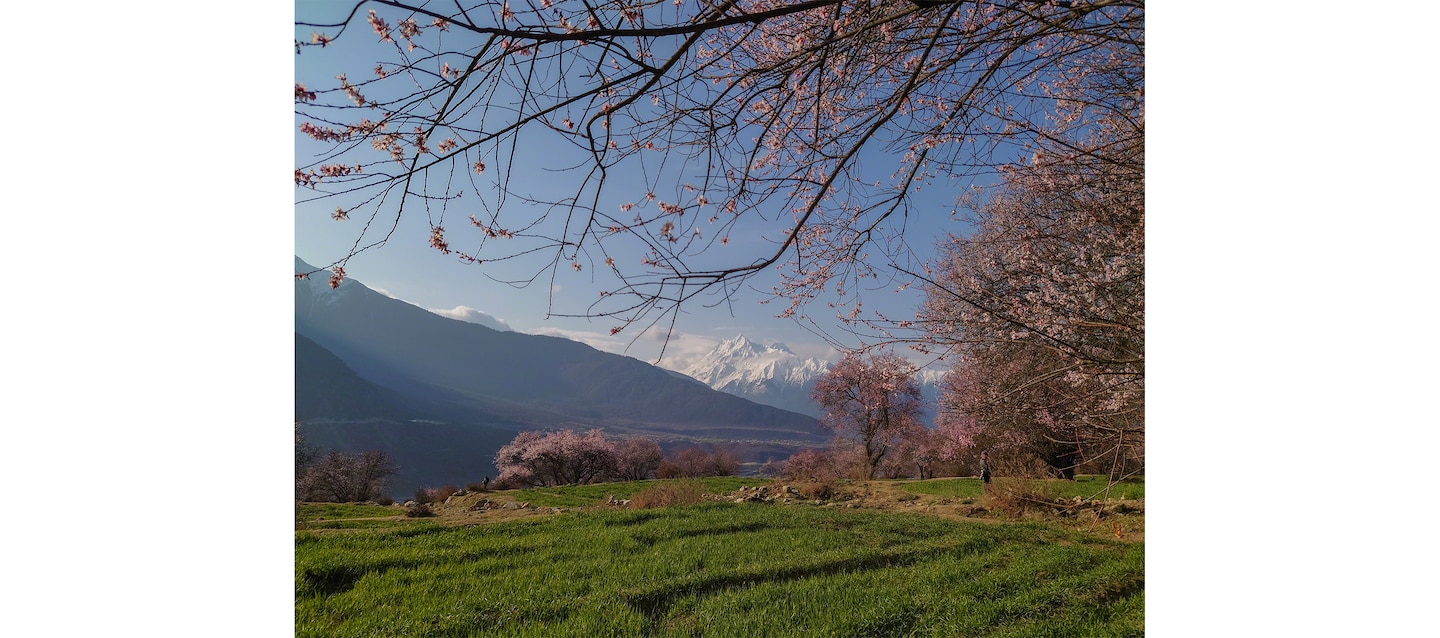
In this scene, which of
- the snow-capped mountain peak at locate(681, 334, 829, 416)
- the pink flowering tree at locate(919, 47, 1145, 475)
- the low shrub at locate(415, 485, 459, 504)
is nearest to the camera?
the pink flowering tree at locate(919, 47, 1145, 475)

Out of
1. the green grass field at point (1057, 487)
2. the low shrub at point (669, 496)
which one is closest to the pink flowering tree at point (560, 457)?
the low shrub at point (669, 496)

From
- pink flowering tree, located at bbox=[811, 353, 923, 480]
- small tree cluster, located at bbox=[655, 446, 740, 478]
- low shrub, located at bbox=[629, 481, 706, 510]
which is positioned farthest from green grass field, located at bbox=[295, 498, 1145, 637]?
small tree cluster, located at bbox=[655, 446, 740, 478]

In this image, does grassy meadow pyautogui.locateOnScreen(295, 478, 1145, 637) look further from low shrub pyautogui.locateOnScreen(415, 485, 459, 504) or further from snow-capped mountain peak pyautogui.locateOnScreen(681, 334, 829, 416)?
low shrub pyautogui.locateOnScreen(415, 485, 459, 504)

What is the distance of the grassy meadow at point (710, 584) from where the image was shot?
74.7 inches

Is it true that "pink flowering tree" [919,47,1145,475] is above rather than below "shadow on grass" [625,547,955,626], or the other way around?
above

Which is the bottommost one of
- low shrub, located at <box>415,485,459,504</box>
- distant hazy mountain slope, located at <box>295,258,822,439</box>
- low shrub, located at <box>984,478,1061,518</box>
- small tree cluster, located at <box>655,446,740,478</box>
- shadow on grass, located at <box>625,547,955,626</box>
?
small tree cluster, located at <box>655,446,740,478</box>

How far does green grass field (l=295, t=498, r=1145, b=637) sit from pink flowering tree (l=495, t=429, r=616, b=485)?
10675 millimetres

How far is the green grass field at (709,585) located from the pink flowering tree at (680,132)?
119 centimetres

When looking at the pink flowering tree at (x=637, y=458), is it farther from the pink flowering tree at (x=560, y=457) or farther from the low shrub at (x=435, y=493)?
the low shrub at (x=435, y=493)

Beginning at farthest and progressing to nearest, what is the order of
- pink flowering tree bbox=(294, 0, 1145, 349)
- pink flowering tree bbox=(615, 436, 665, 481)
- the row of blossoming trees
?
1. pink flowering tree bbox=(615, 436, 665, 481)
2. the row of blossoming trees
3. pink flowering tree bbox=(294, 0, 1145, 349)

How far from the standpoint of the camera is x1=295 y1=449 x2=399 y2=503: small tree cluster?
7133 mm

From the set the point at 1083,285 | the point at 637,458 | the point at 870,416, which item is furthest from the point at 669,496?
the point at 637,458
